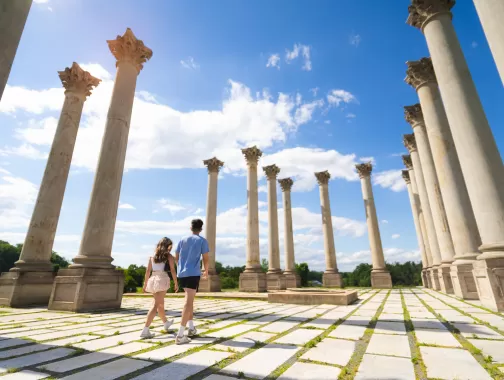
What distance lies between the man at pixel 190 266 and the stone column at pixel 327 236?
96.2 feet

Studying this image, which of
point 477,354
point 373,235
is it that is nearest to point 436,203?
point 373,235

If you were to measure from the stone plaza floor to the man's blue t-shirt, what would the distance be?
1.43 meters

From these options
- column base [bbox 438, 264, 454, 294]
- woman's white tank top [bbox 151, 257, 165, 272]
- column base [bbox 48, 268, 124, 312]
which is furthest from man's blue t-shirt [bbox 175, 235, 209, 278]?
column base [bbox 438, 264, 454, 294]

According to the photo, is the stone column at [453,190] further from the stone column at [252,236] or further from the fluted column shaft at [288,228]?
the fluted column shaft at [288,228]

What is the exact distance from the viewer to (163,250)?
6.93 metres

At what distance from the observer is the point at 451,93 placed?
1113 cm

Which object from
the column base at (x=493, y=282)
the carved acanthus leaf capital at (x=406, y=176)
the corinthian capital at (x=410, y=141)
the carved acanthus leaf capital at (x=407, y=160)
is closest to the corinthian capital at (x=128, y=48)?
the column base at (x=493, y=282)

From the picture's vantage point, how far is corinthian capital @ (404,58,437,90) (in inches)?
620

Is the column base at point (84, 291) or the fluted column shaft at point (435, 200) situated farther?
the fluted column shaft at point (435, 200)

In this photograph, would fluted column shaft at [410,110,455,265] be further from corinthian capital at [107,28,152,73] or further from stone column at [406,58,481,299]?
corinthian capital at [107,28,152,73]

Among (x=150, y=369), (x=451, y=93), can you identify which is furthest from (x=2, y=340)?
(x=451, y=93)

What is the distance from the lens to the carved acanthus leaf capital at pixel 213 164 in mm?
31031

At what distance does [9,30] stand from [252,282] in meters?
24.0

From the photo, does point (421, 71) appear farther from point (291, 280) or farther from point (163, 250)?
point (291, 280)
